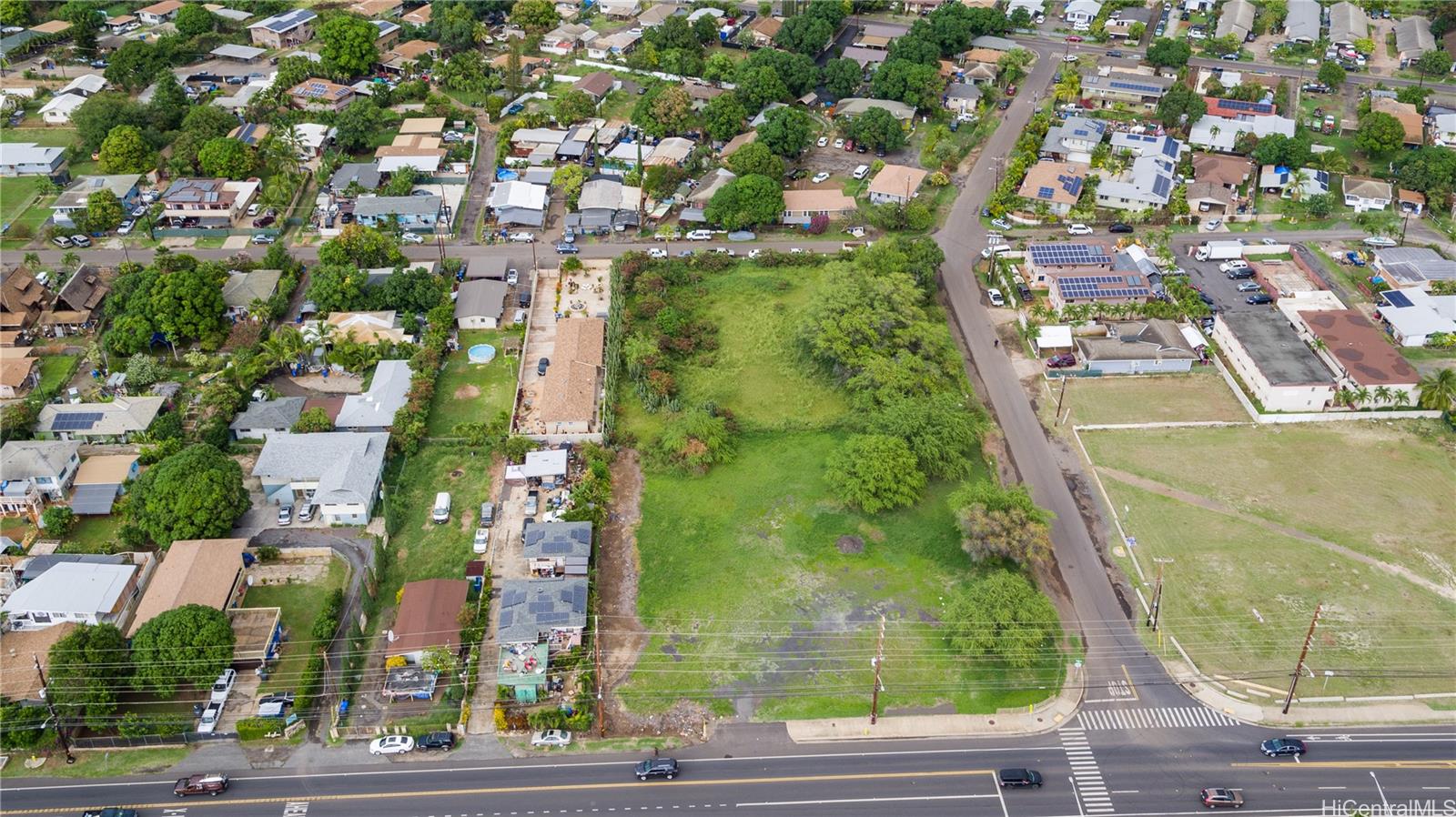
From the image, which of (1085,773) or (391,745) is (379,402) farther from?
(1085,773)

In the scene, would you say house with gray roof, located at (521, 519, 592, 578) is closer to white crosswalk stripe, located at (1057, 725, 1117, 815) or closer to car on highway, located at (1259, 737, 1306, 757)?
white crosswalk stripe, located at (1057, 725, 1117, 815)

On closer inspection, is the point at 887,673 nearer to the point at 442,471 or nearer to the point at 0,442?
the point at 442,471

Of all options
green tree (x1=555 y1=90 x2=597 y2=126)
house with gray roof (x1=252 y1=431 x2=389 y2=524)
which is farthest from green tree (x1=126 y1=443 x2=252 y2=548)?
green tree (x1=555 y1=90 x2=597 y2=126)

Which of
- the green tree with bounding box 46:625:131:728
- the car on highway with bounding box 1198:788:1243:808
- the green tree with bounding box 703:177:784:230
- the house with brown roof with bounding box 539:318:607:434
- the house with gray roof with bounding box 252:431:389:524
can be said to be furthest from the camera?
the green tree with bounding box 703:177:784:230

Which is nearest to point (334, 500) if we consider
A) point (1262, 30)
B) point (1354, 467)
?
point (1354, 467)

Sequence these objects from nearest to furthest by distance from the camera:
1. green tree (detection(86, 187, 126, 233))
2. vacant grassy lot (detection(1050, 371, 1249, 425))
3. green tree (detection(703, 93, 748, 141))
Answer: vacant grassy lot (detection(1050, 371, 1249, 425)) → green tree (detection(86, 187, 126, 233)) → green tree (detection(703, 93, 748, 141))

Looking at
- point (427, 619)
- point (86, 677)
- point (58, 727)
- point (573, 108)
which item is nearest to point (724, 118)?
point (573, 108)
